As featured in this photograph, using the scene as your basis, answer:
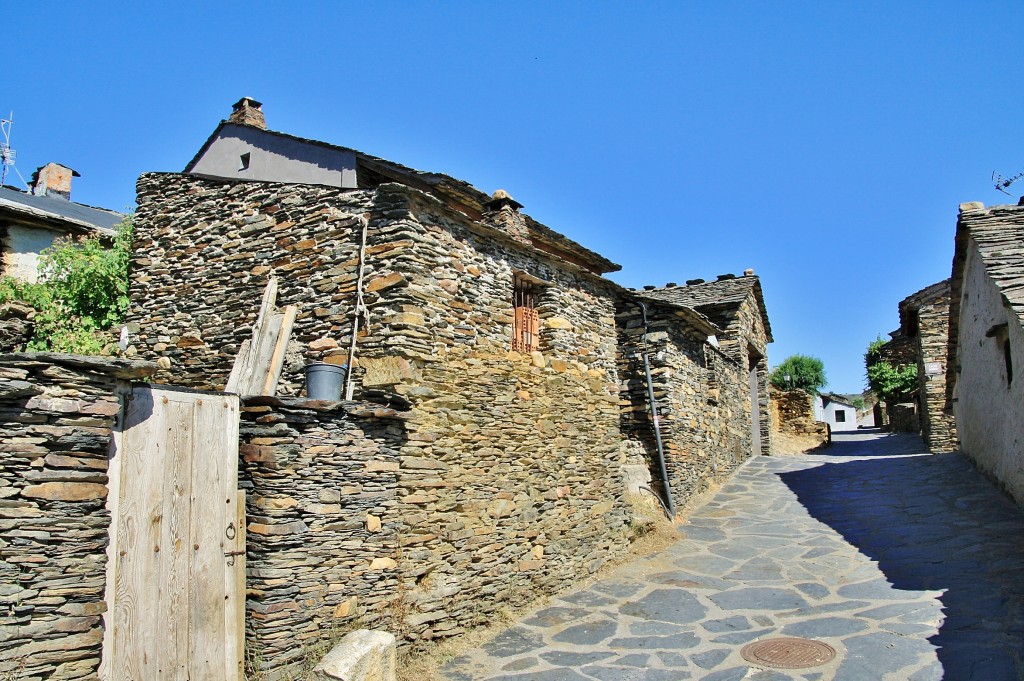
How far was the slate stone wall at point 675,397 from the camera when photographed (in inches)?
486

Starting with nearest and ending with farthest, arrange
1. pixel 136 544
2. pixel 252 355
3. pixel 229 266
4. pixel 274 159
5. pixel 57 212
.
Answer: pixel 136 544 → pixel 252 355 → pixel 229 266 → pixel 274 159 → pixel 57 212

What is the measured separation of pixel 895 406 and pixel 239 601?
90.3 ft

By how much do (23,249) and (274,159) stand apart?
18.0 ft

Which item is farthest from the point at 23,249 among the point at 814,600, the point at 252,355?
the point at 814,600

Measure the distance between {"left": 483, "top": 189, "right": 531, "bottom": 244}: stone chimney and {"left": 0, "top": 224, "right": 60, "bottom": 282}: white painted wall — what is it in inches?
342

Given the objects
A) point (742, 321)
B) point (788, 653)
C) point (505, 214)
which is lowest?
point (788, 653)

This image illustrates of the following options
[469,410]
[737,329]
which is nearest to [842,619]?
[469,410]

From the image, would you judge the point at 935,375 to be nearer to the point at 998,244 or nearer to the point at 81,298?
the point at 998,244

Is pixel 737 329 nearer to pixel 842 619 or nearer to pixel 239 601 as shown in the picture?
pixel 842 619

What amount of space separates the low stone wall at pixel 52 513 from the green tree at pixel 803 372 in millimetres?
43308

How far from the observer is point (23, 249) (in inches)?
499

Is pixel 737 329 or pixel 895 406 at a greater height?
pixel 737 329

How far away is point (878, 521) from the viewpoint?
11.0 meters

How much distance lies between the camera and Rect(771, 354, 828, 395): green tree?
43500mm
